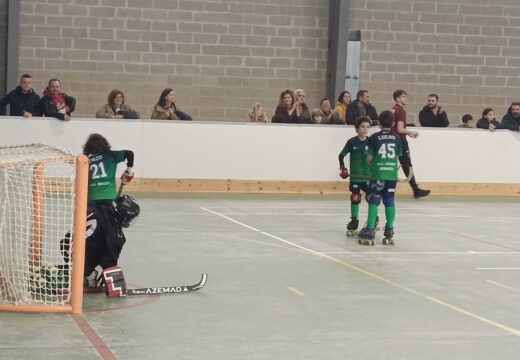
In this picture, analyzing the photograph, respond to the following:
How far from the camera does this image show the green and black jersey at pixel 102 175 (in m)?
9.69

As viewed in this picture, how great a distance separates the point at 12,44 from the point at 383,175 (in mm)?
11468

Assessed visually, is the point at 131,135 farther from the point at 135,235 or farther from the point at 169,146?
the point at 135,235

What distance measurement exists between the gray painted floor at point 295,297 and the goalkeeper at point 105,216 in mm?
359

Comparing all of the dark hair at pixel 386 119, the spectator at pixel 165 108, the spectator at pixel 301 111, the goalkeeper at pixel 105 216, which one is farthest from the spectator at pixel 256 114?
the goalkeeper at pixel 105 216

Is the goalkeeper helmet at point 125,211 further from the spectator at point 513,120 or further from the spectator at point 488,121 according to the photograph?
the spectator at point 513,120

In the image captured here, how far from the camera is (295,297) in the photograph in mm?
9664

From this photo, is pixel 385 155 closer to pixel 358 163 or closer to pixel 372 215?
pixel 372 215

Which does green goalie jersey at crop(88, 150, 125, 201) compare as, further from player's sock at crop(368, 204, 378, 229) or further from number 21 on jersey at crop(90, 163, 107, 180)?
player's sock at crop(368, 204, 378, 229)

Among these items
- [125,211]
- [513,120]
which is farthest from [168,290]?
[513,120]

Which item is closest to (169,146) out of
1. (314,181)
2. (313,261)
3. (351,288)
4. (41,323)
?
(314,181)

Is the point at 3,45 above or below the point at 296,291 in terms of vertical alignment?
above

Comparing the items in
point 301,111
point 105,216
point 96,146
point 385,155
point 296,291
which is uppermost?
point 301,111

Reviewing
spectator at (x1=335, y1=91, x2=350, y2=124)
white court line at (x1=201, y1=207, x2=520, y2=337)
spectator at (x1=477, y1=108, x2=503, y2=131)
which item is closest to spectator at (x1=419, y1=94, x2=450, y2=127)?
spectator at (x1=477, y1=108, x2=503, y2=131)

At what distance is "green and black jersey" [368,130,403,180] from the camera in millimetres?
13148
